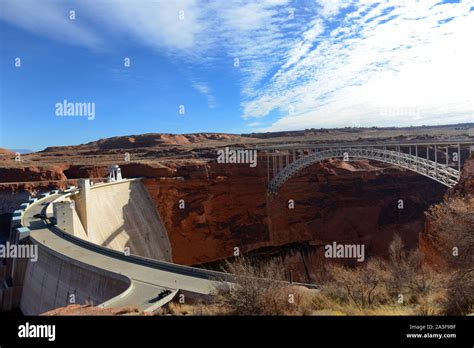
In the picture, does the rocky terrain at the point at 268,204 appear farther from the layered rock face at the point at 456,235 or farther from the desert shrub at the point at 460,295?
the desert shrub at the point at 460,295

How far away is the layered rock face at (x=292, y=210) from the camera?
32.8m

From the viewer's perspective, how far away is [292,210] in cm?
3609

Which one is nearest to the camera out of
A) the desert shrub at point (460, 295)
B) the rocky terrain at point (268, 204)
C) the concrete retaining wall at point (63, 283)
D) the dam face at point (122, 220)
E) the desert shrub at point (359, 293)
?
the desert shrub at point (460, 295)

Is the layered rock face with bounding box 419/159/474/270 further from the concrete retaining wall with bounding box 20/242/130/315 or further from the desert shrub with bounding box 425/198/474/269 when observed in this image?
the concrete retaining wall with bounding box 20/242/130/315

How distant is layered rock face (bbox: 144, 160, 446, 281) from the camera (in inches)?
1292

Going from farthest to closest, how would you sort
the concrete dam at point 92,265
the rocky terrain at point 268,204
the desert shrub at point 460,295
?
the rocky terrain at point 268,204 < the concrete dam at point 92,265 < the desert shrub at point 460,295

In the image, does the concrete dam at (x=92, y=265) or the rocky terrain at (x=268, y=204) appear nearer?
the concrete dam at (x=92, y=265)

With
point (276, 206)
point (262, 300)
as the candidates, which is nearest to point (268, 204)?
point (276, 206)

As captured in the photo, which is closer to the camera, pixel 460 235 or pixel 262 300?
pixel 262 300

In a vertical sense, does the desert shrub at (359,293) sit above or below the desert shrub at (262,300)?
below

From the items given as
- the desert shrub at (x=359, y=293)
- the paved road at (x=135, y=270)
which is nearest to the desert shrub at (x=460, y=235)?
the desert shrub at (x=359, y=293)

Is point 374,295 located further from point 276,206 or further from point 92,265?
point 276,206
